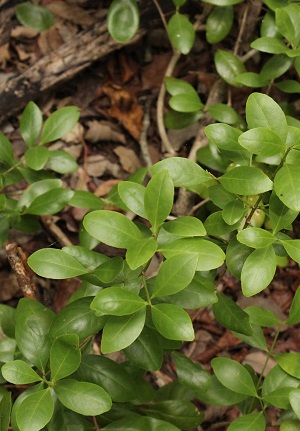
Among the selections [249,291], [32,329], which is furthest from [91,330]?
[249,291]

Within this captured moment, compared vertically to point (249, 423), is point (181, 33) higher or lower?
higher

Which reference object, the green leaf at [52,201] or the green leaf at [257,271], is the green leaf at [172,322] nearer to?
the green leaf at [257,271]

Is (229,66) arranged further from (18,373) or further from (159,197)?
(18,373)

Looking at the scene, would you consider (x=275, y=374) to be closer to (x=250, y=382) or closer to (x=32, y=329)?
(x=250, y=382)

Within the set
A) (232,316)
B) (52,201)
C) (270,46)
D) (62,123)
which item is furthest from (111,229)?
(270,46)

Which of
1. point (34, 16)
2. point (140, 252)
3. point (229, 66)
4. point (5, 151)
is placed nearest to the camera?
point (140, 252)
